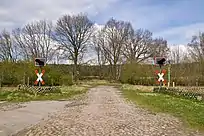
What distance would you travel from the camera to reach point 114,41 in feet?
Answer: 247

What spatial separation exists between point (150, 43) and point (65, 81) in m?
30.9

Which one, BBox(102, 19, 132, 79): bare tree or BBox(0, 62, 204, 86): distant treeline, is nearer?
BBox(0, 62, 204, 86): distant treeline

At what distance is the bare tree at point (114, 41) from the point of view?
74938 millimetres

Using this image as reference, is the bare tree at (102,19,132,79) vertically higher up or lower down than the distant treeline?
higher up

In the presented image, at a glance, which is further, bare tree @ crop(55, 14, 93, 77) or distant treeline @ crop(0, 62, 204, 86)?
bare tree @ crop(55, 14, 93, 77)

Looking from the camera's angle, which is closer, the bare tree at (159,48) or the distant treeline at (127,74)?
the distant treeline at (127,74)

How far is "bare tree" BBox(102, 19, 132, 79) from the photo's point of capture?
7494cm

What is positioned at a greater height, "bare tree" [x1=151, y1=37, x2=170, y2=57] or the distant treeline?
"bare tree" [x1=151, y1=37, x2=170, y2=57]

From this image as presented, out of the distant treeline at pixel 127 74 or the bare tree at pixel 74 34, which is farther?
the bare tree at pixel 74 34

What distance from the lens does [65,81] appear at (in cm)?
5319

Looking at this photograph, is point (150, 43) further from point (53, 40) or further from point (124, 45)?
point (53, 40)

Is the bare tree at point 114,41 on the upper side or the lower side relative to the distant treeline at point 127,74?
upper

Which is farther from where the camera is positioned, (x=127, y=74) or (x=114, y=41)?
(x=114, y=41)

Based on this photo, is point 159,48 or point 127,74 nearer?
point 127,74
